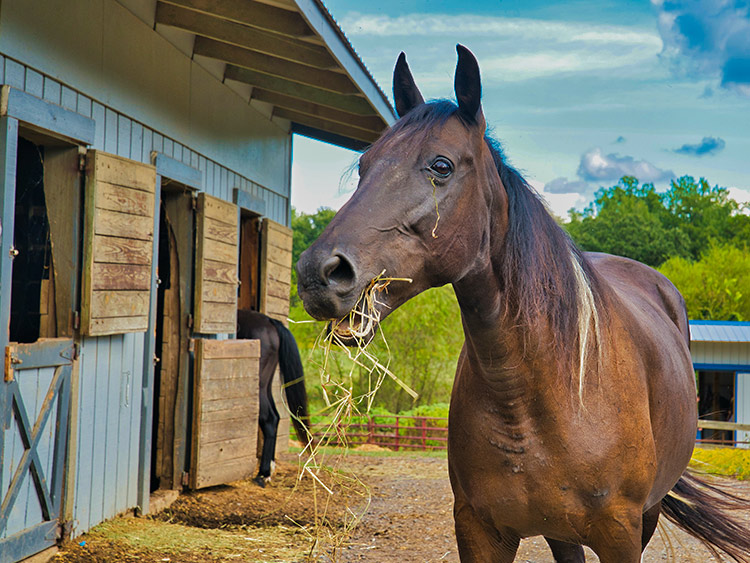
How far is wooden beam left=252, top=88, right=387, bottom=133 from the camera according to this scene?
7152mm

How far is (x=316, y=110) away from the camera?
24.0 ft

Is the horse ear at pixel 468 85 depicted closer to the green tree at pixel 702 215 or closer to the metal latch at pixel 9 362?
the metal latch at pixel 9 362

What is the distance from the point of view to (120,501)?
4613 mm

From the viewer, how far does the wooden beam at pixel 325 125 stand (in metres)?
7.83

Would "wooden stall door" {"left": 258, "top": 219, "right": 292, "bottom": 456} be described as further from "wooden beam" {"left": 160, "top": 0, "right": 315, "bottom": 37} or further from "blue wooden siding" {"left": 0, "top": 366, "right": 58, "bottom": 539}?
"blue wooden siding" {"left": 0, "top": 366, "right": 58, "bottom": 539}

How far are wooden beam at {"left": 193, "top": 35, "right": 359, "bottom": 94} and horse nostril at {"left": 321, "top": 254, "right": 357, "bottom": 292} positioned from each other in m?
4.46

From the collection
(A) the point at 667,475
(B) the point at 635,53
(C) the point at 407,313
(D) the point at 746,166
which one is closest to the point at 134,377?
(A) the point at 667,475

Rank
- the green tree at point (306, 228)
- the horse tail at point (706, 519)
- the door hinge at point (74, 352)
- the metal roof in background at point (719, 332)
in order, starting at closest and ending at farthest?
the horse tail at point (706, 519)
the door hinge at point (74, 352)
the metal roof in background at point (719, 332)
the green tree at point (306, 228)

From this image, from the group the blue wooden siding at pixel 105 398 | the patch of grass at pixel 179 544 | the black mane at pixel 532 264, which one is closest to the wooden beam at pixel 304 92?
the blue wooden siding at pixel 105 398

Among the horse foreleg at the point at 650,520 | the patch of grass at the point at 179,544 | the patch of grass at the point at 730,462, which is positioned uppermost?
the horse foreleg at the point at 650,520

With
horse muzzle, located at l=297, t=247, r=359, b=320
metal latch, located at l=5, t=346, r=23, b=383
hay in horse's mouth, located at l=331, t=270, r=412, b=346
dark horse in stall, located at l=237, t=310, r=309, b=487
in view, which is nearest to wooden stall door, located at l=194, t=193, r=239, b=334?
dark horse in stall, located at l=237, t=310, r=309, b=487

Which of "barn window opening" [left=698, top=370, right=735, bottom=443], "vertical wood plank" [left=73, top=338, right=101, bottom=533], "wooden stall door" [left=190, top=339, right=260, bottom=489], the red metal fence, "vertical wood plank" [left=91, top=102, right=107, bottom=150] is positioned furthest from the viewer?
"barn window opening" [left=698, top=370, right=735, bottom=443]

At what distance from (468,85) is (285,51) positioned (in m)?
3.62

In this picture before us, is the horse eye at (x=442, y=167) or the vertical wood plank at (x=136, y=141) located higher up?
the vertical wood plank at (x=136, y=141)
